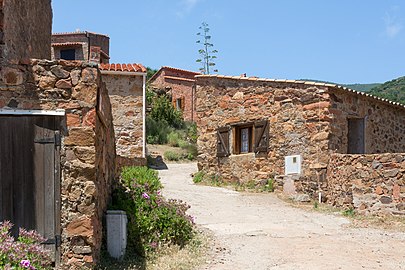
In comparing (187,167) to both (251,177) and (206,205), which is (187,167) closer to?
(251,177)

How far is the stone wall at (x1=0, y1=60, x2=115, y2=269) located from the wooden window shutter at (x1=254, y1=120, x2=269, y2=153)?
1009cm

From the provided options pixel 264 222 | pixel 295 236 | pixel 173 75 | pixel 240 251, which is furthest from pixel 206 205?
pixel 173 75

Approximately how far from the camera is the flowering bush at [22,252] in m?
4.39

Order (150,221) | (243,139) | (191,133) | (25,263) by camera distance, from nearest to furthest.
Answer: (25,263) → (150,221) → (243,139) → (191,133)

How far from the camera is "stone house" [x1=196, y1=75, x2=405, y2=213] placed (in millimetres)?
11516

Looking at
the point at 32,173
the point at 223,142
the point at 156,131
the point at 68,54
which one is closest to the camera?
the point at 32,173

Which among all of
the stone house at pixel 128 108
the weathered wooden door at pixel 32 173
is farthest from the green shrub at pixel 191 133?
the weathered wooden door at pixel 32 173

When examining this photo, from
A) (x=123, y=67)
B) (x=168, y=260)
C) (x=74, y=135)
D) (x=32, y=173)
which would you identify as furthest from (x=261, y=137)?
(x=32, y=173)

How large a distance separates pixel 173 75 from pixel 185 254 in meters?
27.8

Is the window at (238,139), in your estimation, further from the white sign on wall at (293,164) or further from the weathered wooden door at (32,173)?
the weathered wooden door at (32,173)

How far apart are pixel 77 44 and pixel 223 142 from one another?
1821cm

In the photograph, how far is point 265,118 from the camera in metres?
15.5

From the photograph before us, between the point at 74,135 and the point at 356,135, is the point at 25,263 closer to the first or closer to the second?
the point at 74,135

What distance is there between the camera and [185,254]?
7129 millimetres
